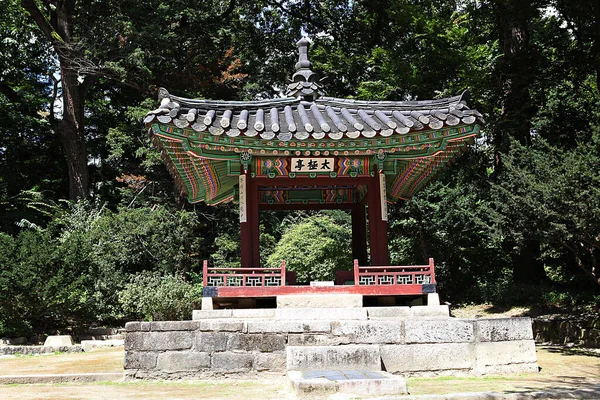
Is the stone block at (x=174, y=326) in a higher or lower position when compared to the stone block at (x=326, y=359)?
higher

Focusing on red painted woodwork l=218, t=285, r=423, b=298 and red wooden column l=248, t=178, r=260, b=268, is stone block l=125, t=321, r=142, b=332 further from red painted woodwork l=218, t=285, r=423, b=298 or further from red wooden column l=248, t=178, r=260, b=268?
red wooden column l=248, t=178, r=260, b=268

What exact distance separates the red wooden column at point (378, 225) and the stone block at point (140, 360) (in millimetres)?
4011

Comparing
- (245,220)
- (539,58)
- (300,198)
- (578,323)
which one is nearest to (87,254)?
(300,198)

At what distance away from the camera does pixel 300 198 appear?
12.6 metres

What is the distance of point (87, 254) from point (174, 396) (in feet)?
37.4

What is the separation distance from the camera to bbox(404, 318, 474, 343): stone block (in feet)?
25.3

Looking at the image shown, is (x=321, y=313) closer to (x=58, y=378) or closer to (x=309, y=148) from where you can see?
(x=309, y=148)

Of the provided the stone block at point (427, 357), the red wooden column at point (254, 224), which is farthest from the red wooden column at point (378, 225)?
the stone block at point (427, 357)

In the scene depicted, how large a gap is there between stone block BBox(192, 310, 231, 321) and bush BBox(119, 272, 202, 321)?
8.90 meters

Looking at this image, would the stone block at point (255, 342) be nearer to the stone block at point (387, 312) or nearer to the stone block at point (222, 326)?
the stone block at point (222, 326)

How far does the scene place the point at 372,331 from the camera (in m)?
7.68

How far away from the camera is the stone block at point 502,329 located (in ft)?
25.5

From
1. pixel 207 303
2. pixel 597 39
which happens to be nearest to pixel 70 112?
pixel 207 303

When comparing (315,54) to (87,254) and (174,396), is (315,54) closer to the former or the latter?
(87,254)
